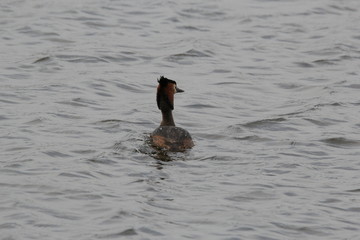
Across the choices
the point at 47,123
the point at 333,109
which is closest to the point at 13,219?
the point at 47,123

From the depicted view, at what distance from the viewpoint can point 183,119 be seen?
17.1 meters

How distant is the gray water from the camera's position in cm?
1182

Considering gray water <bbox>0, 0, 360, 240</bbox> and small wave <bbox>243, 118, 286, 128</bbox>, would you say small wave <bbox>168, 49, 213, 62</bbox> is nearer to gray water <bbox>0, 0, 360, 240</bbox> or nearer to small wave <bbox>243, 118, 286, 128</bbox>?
gray water <bbox>0, 0, 360, 240</bbox>

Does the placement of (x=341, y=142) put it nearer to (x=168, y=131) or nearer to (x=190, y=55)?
(x=168, y=131)

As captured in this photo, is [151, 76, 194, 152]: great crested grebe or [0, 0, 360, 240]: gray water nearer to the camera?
[0, 0, 360, 240]: gray water

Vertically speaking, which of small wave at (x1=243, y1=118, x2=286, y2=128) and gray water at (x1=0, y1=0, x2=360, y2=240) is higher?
gray water at (x1=0, y1=0, x2=360, y2=240)

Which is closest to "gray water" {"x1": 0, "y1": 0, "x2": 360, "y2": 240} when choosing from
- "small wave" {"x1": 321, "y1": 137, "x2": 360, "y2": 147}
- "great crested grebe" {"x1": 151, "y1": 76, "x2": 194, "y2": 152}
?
"small wave" {"x1": 321, "y1": 137, "x2": 360, "y2": 147}

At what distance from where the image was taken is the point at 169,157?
1445 centimetres

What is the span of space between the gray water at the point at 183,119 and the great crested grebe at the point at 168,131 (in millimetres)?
213

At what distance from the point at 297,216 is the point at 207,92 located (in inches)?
289

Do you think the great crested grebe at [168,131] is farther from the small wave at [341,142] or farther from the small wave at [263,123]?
the small wave at [341,142]

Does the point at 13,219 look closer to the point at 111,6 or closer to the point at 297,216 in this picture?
the point at 297,216

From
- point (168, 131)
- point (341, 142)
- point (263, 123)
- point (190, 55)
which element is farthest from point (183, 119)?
point (190, 55)

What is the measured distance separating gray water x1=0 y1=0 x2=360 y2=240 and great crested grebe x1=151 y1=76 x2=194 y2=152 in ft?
0.70
